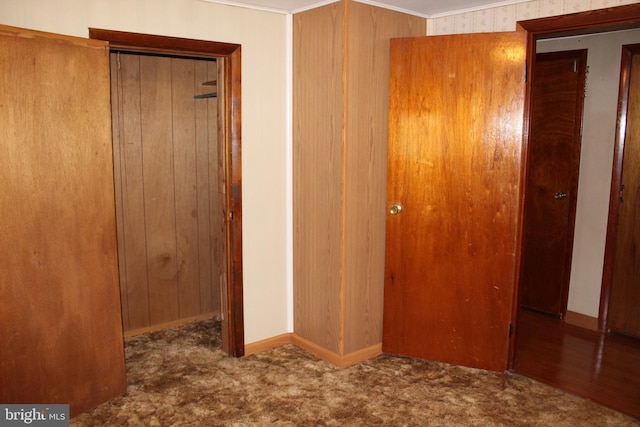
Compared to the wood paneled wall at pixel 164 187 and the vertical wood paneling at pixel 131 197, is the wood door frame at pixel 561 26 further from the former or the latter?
the vertical wood paneling at pixel 131 197

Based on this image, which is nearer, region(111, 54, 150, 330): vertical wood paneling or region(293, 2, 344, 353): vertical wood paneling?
region(293, 2, 344, 353): vertical wood paneling

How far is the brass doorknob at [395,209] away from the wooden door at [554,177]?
4.44 feet

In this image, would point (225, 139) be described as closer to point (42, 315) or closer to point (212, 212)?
point (212, 212)

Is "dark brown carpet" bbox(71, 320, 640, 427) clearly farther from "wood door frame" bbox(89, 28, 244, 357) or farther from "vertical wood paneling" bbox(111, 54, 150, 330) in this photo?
"vertical wood paneling" bbox(111, 54, 150, 330)

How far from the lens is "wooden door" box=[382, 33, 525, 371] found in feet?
9.87

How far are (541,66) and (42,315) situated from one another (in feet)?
12.6

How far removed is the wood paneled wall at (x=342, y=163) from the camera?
10.1ft

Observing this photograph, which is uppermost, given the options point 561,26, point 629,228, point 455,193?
point 561,26

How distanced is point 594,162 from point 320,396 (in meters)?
2.69

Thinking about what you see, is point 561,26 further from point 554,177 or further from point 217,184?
point 217,184

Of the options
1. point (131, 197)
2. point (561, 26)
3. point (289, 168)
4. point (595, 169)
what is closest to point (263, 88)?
point (289, 168)

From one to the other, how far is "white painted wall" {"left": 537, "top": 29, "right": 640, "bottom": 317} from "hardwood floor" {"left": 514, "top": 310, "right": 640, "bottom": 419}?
0.31 m

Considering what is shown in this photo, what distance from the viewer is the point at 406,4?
3.15 m

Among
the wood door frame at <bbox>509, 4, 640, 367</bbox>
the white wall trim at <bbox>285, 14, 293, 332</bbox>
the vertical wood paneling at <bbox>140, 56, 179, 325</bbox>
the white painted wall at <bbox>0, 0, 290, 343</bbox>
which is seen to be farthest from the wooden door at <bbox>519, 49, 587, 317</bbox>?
the vertical wood paneling at <bbox>140, 56, 179, 325</bbox>
